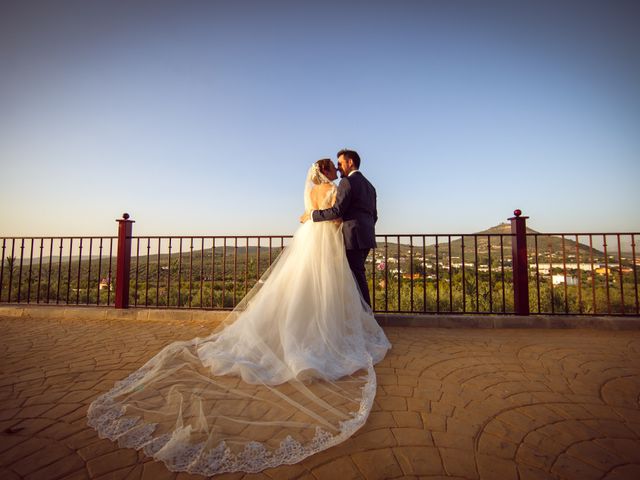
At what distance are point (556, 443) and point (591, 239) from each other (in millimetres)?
3975

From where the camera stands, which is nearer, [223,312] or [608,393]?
[608,393]

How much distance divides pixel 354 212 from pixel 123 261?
413 centimetres

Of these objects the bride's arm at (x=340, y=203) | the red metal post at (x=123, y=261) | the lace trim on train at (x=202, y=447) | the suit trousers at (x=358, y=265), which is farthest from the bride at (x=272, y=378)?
the red metal post at (x=123, y=261)

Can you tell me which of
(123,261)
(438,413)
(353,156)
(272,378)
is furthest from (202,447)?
(123,261)

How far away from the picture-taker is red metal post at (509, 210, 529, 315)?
3.96 meters

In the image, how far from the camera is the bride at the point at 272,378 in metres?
1.34

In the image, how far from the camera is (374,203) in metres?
3.54

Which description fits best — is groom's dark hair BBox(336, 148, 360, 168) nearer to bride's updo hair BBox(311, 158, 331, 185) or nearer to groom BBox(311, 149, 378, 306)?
groom BBox(311, 149, 378, 306)

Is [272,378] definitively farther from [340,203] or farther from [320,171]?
[320,171]

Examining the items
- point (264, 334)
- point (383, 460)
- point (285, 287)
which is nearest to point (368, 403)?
point (383, 460)


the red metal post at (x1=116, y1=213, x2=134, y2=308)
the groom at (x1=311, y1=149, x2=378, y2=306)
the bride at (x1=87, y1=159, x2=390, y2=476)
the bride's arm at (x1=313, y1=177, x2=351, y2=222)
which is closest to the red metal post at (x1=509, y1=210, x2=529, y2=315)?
the groom at (x1=311, y1=149, x2=378, y2=306)

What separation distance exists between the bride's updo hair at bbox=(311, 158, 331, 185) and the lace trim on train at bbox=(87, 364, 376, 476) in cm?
248

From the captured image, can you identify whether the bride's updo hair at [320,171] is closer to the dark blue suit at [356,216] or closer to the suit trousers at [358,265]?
the dark blue suit at [356,216]

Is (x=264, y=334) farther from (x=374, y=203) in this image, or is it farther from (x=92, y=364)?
(x=374, y=203)
